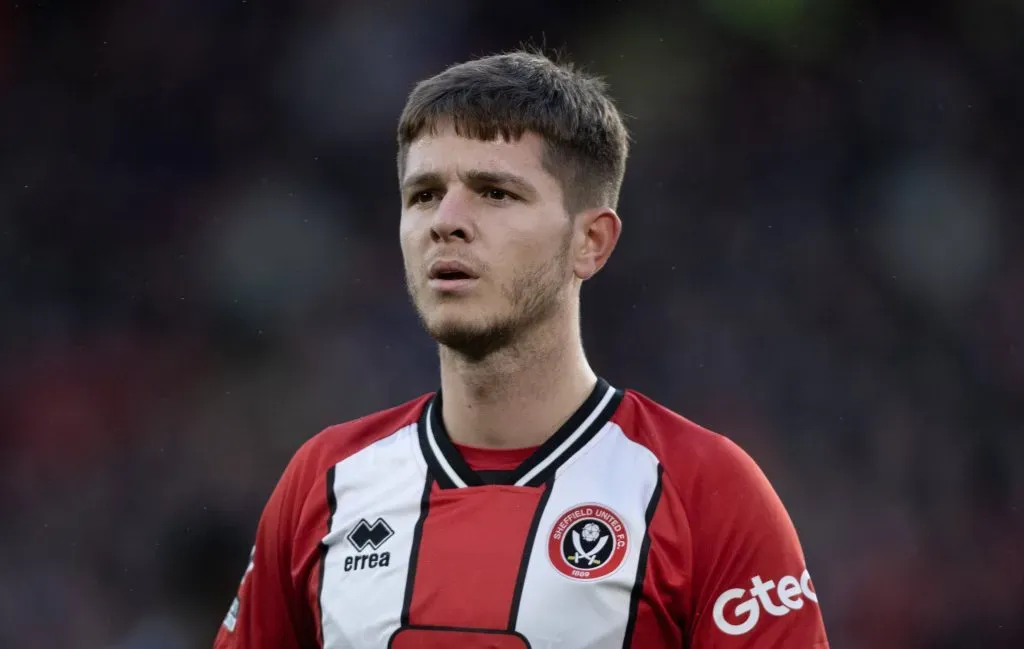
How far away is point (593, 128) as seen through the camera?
2717mm

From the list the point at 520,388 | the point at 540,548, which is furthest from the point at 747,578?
the point at 520,388

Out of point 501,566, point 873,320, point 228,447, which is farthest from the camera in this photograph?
point 873,320

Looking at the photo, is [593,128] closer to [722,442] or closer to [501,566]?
[722,442]

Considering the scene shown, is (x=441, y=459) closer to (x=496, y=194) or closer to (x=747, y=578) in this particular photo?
(x=496, y=194)

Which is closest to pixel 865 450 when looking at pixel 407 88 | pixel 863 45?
pixel 863 45

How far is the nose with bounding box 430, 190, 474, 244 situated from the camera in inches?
98.1

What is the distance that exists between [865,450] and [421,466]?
460 centimetres

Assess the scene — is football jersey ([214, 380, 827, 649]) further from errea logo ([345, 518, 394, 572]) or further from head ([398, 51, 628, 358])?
head ([398, 51, 628, 358])

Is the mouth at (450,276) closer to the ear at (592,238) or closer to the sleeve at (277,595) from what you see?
the ear at (592,238)

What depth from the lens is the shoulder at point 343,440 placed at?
2.80 meters

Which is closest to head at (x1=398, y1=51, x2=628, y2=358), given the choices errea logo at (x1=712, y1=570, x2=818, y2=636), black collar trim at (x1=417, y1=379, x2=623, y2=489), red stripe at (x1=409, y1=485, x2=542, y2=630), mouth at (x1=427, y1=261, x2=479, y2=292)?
mouth at (x1=427, y1=261, x2=479, y2=292)

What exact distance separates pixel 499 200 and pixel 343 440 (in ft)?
2.34

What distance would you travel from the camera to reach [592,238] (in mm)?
2725

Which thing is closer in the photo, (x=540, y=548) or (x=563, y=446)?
(x=540, y=548)
